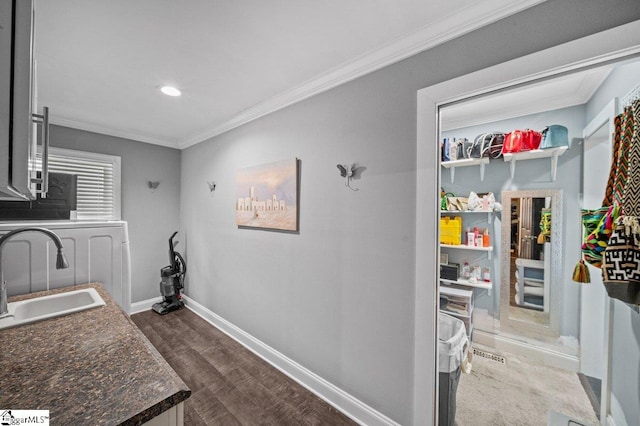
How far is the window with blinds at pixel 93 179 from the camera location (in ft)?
9.39

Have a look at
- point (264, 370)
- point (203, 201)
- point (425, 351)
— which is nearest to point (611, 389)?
point (425, 351)

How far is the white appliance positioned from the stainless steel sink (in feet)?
0.74

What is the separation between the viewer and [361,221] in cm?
172

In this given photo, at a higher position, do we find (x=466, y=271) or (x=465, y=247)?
(x=465, y=247)

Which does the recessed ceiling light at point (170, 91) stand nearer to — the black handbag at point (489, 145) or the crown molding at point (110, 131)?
the crown molding at point (110, 131)

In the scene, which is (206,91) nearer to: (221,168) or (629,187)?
(221,168)

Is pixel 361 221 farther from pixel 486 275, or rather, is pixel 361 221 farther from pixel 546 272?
pixel 546 272

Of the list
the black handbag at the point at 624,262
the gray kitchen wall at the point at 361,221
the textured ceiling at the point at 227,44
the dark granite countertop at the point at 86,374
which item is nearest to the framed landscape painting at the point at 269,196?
the gray kitchen wall at the point at 361,221

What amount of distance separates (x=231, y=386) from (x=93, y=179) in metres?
2.95

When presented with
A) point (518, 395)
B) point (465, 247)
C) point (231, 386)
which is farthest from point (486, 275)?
point (231, 386)

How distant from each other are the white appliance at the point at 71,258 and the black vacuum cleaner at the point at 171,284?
1178 millimetres

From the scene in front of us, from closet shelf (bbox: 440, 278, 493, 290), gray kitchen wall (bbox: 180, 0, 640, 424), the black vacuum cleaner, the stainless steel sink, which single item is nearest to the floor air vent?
closet shelf (bbox: 440, 278, 493, 290)

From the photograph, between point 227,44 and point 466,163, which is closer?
point 227,44

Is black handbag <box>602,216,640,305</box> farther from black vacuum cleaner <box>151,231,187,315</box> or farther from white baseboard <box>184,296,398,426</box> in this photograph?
black vacuum cleaner <box>151,231,187,315</box>
